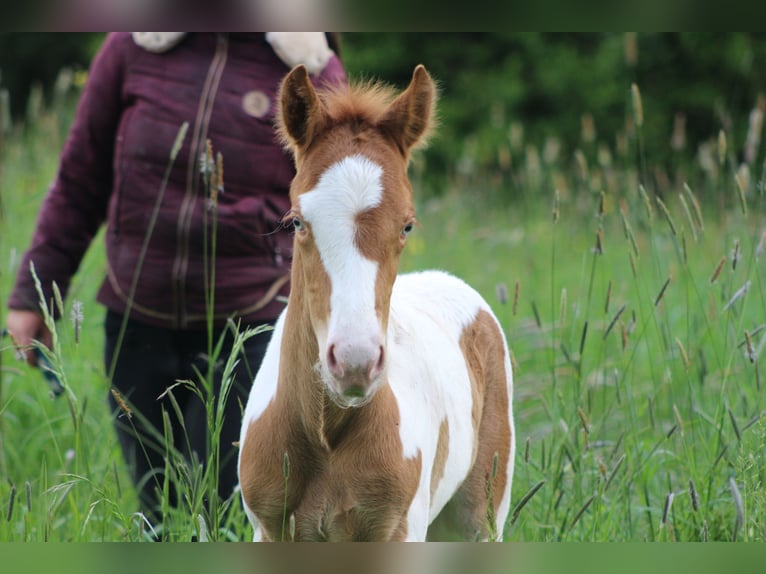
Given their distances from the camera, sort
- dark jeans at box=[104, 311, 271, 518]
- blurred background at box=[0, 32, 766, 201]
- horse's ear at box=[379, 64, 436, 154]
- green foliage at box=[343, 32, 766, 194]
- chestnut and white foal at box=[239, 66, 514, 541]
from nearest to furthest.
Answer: chestnut and white foal at box=[239, 66, 514, 541] → horse's ear at box=[379, 64, 436, 154] → dark jeans at box=[104, 311, 271, 518] → green foliage at box=[343, 32, 766, 194] → blurred background at box=[0, 32, 766, 201]

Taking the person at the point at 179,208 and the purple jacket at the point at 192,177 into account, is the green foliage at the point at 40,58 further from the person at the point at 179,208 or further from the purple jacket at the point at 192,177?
the purple jacket at the point at 192,177

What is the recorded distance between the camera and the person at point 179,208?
243cm

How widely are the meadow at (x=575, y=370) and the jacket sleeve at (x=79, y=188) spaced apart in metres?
0.13

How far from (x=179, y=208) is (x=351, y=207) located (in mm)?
1062

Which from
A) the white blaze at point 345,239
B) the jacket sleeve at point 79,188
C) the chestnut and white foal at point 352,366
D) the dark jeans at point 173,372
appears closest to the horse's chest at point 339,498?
the chestnut and white foal at point 352,366

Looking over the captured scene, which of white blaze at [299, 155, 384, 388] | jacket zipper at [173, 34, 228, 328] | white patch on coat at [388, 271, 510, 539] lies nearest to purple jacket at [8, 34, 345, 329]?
jacket zipper at [173, 34, 228, 328]

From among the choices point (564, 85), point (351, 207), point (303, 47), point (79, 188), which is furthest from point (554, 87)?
point (351, 207)

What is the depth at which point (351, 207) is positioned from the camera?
1551 mm

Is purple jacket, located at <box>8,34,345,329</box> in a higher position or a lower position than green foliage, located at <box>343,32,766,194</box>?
lower

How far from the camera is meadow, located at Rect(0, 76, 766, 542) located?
2049mm

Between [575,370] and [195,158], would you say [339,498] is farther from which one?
[195,158]

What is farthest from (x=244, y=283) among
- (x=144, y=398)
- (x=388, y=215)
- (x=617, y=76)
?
(x=617, y=76)

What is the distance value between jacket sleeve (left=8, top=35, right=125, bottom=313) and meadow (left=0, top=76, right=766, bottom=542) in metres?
0.13

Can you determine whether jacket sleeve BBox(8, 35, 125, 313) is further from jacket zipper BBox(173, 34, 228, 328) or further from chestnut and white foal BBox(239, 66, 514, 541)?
chestnut and white foal BBox(239, 66, 514, 541)
